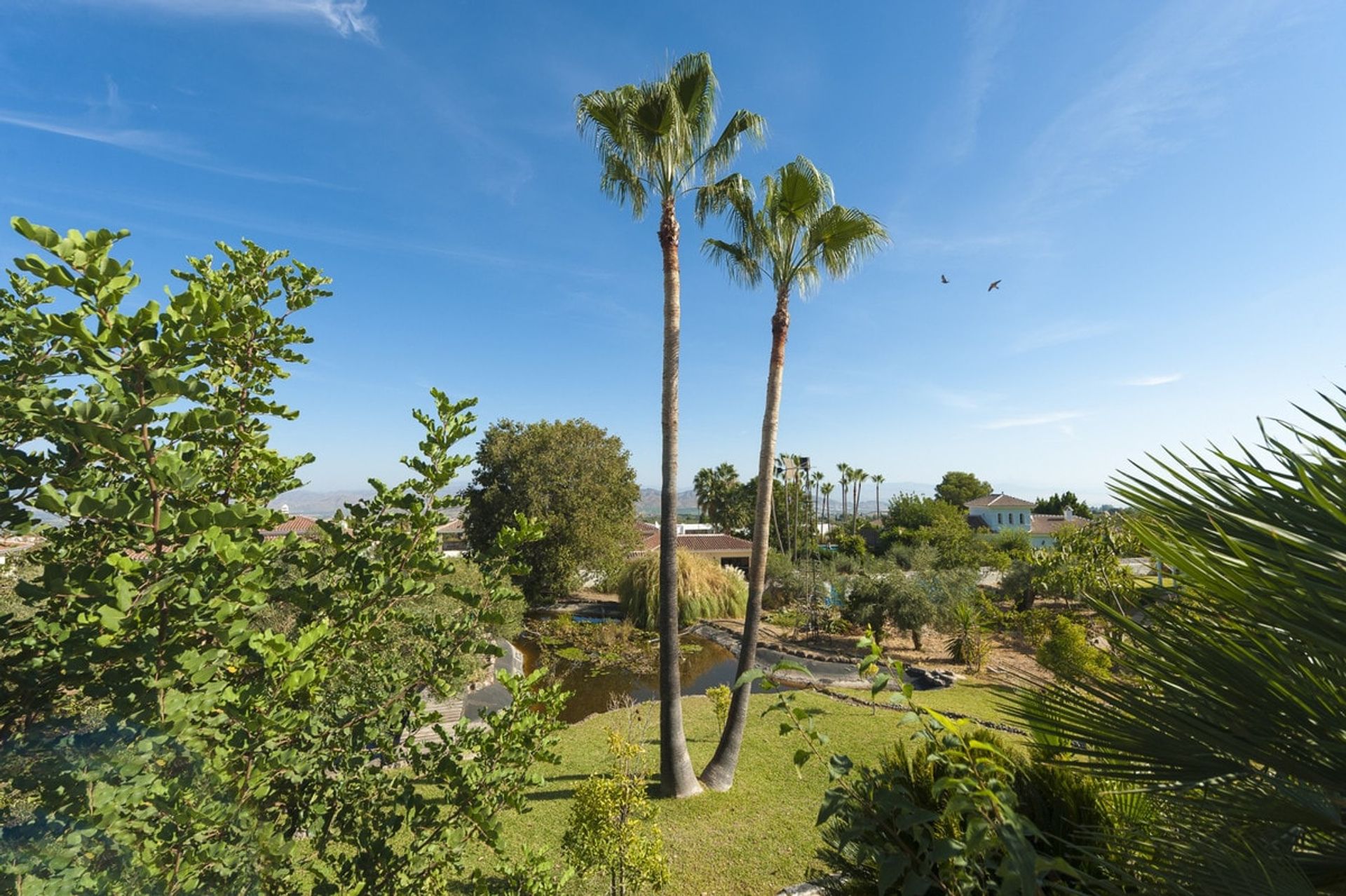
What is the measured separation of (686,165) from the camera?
7.88 m

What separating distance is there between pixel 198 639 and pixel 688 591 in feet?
73.3

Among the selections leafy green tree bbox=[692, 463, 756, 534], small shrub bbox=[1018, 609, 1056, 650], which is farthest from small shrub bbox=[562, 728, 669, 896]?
leafy green tree bbox=[692, 463, 756, 534]

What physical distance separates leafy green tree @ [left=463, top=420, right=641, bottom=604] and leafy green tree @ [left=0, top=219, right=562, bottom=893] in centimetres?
2239

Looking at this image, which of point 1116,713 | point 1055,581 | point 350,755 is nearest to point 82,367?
point 350,755

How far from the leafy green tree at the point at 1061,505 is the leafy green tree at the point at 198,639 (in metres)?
69.8

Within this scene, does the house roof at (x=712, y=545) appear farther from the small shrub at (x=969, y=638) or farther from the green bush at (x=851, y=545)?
the small shrub at (x=969, y=638)

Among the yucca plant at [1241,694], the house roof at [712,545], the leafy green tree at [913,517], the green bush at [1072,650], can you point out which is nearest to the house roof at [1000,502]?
the leafy green tree at [913,517]

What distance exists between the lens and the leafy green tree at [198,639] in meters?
1.31

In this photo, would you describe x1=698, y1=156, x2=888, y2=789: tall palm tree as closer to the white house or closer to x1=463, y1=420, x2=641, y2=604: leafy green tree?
x1=463, y1=420, x2=641, y2=604: leafy green tree

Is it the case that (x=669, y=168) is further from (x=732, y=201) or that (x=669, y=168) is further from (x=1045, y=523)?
(x=1045, y=523)

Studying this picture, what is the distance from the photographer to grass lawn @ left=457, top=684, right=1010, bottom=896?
6.05m

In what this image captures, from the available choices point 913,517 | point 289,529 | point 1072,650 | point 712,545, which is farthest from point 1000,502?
point 289,529

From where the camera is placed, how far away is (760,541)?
8.18 meters

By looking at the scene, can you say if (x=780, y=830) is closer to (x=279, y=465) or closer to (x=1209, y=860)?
(x=1209, y=860)
